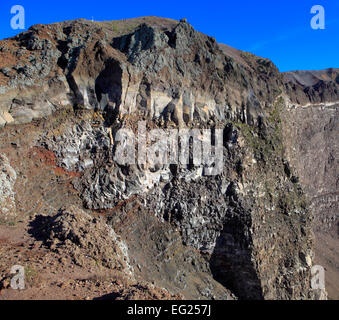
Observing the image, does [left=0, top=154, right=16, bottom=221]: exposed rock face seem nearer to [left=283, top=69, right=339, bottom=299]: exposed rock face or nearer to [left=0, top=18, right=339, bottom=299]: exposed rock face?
[left=0, top=18, right=339, bottom=299]: exposed rock face

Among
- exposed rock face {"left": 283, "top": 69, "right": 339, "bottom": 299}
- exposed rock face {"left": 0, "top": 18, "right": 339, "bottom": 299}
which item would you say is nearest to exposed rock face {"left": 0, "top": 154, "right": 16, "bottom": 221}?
exposed rock face {"left": 0, "top": 18, "right": 339, "bottom": 299}

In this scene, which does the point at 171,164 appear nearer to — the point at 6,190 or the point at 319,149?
the point at 6,190

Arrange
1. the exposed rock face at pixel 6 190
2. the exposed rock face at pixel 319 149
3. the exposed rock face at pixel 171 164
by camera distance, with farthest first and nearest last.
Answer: the exposed rock face at pixel 319 149 < the exposed rock face at pixel 171 164 < the exposed rock face at pixel 6 190

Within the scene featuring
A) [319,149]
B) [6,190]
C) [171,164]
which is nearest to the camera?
[6,190]

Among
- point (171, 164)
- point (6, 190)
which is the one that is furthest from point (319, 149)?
point (6, 190)

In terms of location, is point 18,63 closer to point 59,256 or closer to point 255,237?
point 59,256

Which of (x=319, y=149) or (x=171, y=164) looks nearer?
(x=171, y=164)

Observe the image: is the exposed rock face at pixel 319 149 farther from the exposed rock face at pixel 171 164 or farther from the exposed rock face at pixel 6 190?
the exposed rock face at pixel 6 190

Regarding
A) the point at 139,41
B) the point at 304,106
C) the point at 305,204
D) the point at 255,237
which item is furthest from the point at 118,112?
the point at 304,106

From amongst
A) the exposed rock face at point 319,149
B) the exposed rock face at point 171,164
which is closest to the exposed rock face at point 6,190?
the exposed rock face at point 171,164
